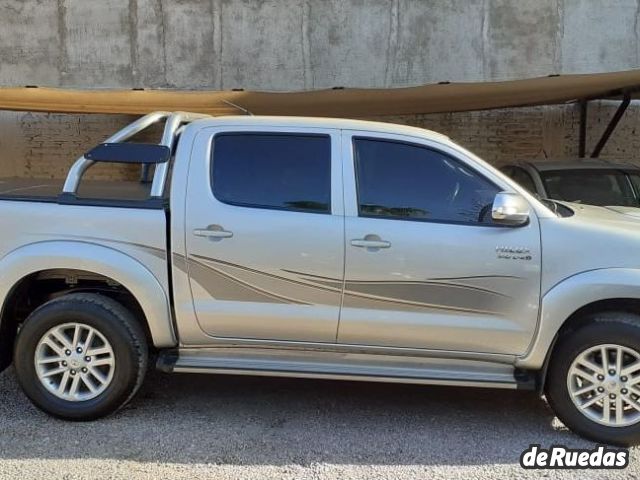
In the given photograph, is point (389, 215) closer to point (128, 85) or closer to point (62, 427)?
point (62, 427)

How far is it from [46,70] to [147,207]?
24.2ft

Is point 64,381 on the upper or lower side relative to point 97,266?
lower

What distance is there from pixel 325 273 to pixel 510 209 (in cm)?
115

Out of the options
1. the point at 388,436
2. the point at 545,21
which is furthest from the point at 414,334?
the point at 545,21

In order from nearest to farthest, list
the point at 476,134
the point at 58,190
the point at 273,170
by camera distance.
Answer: the point at 273,170 → the point at 58,190 → the point at 476,134

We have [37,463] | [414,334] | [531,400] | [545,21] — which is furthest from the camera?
[545,21]

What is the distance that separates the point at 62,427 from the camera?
3836mm

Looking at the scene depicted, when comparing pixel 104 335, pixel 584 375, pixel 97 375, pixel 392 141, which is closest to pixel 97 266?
pixel 104 335

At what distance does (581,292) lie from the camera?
3.56 meters

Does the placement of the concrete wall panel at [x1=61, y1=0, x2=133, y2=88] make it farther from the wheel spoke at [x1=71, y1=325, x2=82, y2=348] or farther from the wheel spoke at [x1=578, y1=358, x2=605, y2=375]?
the wheel spoke at [x1=578, y1=358, x2=605, y2=375]

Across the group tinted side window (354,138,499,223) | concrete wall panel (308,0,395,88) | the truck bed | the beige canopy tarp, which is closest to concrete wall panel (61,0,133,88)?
the beige canopy tarp

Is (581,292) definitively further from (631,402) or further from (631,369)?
(631,402)

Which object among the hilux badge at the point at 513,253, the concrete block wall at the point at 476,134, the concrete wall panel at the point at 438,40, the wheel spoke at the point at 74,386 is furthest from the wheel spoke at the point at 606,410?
the concrete wall panel at the point at 438,40

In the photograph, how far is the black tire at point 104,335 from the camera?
3.81 metres
